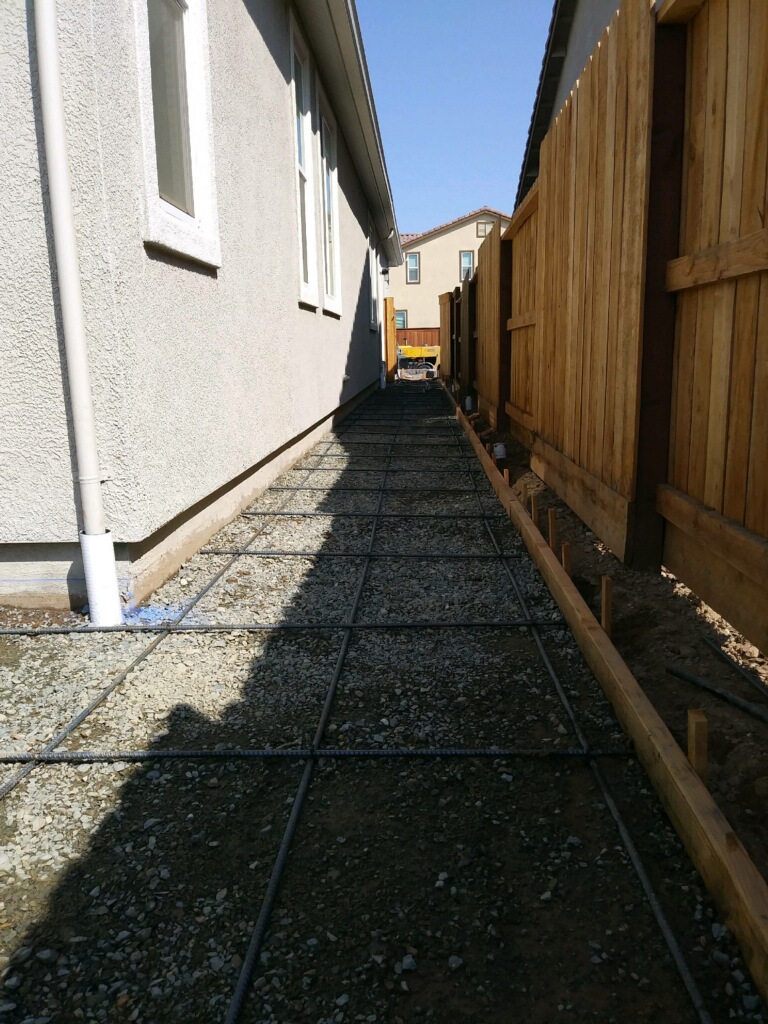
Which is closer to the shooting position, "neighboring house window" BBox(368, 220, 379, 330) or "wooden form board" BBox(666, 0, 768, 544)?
"wooden form board" BBox(666, 0, 768, 544)

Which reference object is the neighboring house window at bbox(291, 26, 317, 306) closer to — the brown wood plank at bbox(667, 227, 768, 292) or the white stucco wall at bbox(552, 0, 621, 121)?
the white stucco wall at bbox(552, 0, 621, 121)

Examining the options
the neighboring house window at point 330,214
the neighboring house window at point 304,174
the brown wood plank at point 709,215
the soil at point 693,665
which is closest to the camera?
the soil at point 693,665

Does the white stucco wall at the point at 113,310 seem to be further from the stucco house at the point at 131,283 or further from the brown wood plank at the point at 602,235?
the brown wood plank at the point at 602,235

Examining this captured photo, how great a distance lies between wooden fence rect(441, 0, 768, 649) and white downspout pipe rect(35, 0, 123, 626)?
93.1 inches

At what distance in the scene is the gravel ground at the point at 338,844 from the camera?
4.83 ft

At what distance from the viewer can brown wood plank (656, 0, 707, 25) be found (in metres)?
2.89

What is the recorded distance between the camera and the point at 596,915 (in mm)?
1641

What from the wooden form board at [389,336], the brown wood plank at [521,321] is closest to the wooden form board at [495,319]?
the brown wood plank at [521,321]

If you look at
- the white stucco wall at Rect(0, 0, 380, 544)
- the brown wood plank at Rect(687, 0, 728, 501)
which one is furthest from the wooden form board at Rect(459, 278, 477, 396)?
the brown wood plank at Rect(687, 0, 728, 501)

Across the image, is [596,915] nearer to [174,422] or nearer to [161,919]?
[161,919]

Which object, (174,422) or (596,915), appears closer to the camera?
(596,915)

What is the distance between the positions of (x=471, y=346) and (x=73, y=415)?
10.7m

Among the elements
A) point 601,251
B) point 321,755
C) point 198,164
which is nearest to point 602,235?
point 601,251

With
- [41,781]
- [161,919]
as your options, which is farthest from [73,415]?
[161,919]
